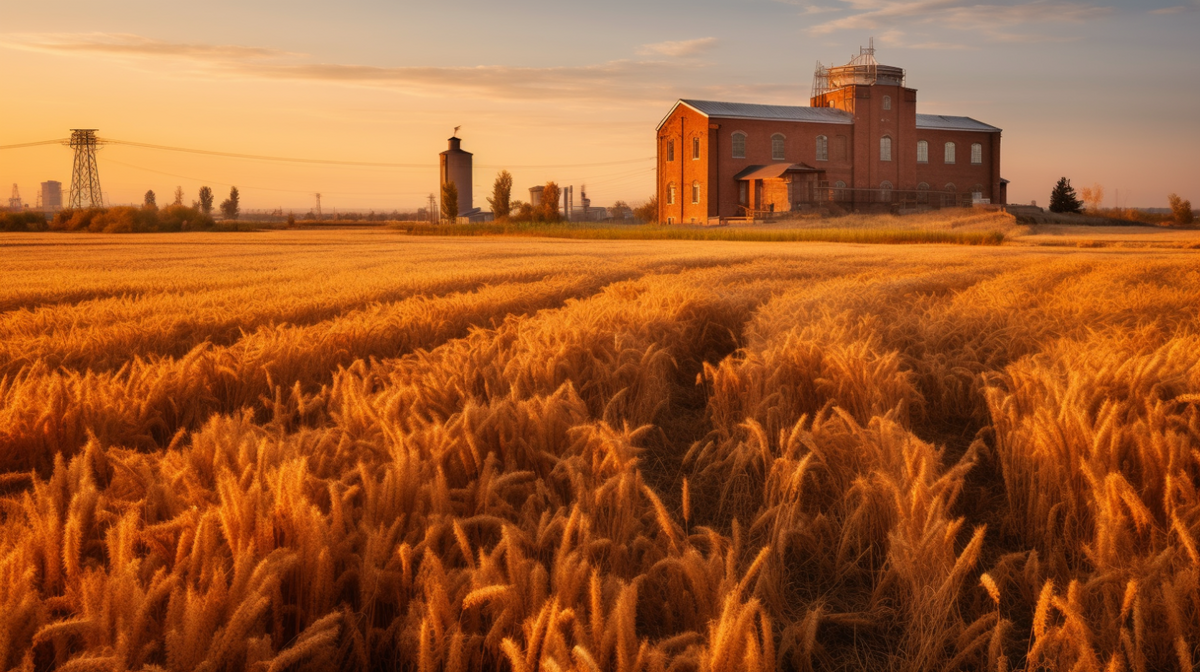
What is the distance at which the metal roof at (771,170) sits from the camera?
156 feet

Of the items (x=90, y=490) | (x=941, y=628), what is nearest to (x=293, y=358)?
(x=90, y=490)

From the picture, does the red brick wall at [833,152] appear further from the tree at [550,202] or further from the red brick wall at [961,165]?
the tree at [550,202]

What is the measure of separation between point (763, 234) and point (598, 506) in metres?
28.2

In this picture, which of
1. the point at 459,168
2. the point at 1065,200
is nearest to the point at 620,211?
the point at 459,168

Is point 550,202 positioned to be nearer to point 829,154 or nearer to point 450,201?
point 450,201

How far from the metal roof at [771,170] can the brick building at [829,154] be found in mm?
80

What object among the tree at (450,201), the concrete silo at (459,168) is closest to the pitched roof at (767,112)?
the tree at (450,201)

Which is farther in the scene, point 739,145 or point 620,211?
point 620,211

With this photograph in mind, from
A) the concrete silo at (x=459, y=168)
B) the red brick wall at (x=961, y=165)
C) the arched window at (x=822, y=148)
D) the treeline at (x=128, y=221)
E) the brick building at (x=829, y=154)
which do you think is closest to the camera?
the treeline at (x=128, y=221)

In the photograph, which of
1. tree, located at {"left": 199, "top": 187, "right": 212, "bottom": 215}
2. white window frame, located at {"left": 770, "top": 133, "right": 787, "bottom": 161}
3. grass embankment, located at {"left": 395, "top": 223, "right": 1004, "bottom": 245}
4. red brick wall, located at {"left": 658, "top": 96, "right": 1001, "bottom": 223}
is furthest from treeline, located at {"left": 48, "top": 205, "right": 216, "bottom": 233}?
tree, located at {"left": 199, "top": 187, "right": 212, "bottom": 215}

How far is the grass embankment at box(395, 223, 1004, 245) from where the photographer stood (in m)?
26.5

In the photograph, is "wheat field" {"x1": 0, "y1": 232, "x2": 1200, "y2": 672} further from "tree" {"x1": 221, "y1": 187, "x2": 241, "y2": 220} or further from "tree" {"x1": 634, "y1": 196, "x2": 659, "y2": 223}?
"tree" {"x1": 221, "y1": 187, "x2": 241, "y2": 220}

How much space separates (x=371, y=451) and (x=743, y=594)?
3.54ft

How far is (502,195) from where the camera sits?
55.1 meters
